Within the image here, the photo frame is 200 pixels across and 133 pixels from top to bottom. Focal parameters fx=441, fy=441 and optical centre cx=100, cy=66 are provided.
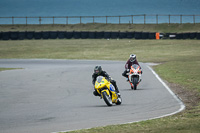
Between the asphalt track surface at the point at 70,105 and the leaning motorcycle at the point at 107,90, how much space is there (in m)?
0.23

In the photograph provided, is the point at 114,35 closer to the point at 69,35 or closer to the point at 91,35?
the point at 91,35

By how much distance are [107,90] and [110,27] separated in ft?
202

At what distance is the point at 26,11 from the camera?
135 metres

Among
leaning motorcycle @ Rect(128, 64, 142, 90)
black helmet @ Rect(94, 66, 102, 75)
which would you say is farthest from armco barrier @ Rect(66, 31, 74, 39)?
black helmet @ Rect(94, 66, 102, 75)

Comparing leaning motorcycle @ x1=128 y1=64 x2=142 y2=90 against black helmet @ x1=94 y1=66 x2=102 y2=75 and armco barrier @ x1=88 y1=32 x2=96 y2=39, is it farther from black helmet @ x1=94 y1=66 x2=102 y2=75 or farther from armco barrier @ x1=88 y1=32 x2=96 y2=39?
armco barrier @ x1=88 y1=32 x2=96 y2=39

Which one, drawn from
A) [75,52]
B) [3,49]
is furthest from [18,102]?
[3,49]

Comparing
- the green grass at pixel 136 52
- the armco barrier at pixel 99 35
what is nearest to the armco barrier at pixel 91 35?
the armco barrier at pixel 99 35

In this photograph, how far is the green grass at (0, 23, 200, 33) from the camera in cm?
6894

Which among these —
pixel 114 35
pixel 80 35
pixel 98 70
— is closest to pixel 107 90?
pixel 98 70

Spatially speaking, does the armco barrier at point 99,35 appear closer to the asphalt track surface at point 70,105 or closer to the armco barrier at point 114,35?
the armco barrier at point 114,35

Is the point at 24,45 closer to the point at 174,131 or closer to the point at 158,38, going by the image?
the point at 158,38

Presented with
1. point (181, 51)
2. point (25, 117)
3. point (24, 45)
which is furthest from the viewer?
point (24, 45)

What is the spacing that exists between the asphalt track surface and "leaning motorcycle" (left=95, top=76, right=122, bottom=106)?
0.75 feet

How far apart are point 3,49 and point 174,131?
4476cm
